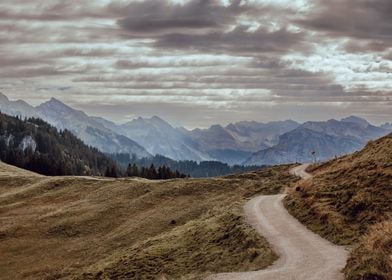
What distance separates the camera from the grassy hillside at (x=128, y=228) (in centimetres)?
3828

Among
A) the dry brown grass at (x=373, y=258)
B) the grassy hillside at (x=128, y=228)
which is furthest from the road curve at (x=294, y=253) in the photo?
the grassy hillside at (x=128, y=228)

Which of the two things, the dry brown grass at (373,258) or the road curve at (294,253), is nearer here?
the dry brown grass at (373,258)

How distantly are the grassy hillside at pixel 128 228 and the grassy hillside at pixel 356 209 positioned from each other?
243 inches

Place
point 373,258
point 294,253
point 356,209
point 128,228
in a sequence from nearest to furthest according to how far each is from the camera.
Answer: point 373,258
point 294,253
point 356,209
point 128,228

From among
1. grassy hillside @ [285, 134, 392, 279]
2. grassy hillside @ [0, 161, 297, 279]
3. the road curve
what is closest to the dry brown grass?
grassy hillside @ [285, 134, 392, 279]

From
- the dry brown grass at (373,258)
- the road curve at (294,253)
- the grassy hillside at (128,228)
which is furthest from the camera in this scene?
the grassy hillside at (128,228)

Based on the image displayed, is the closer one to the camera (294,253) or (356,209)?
(294,253)

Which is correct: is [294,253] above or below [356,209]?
below

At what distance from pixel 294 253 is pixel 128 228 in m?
34.4

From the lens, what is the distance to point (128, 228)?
2502 inches

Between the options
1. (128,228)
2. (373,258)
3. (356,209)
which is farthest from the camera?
(128,228)

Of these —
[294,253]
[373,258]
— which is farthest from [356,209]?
[373,258]

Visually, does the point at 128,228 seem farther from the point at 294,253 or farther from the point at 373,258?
the point at 373,258

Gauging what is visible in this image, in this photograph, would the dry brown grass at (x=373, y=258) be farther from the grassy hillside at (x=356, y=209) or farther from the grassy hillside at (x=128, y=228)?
the grassy hillside at (x=128, y=228)
